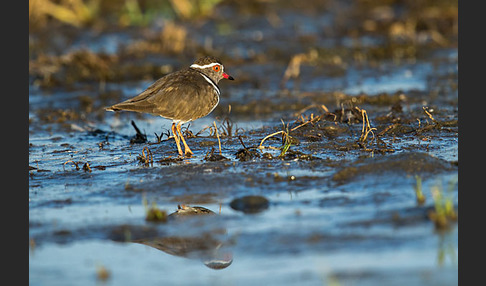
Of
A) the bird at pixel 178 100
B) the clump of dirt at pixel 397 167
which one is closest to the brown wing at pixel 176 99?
the bird at pixel 178 100

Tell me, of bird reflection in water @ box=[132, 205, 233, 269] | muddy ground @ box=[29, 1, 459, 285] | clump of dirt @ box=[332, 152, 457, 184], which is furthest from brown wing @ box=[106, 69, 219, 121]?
bird reflection in water @ box=[132, 205, 233, 269]

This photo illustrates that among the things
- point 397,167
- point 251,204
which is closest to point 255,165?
point 251,204

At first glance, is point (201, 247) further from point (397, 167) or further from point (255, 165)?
point (397, 167)

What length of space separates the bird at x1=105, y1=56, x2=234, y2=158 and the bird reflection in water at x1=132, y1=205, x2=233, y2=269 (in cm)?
263

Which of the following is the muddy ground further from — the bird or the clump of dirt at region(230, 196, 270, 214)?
the bird

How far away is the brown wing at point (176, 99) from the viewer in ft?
28.1

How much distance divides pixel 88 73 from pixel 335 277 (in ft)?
34.0

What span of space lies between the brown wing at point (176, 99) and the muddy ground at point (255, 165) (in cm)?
53

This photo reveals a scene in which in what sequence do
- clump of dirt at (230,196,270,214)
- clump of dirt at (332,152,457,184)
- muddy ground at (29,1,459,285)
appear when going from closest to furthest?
muddy ground at (29,1,459,285), clump of dirt at (230,196,270,214), clump of dirt at (332,152,457,184)

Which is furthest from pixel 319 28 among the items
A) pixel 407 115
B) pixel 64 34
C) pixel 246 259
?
pixel 246 259

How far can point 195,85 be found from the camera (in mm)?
8820

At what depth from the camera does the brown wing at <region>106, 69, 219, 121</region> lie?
28.1 ft

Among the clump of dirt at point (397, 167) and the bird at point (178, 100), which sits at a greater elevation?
the bird at point (178, 100)

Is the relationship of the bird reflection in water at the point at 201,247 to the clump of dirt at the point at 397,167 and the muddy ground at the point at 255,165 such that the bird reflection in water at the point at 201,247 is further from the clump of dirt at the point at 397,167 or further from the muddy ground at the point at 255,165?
the clump of dirt at the point at 397,167
